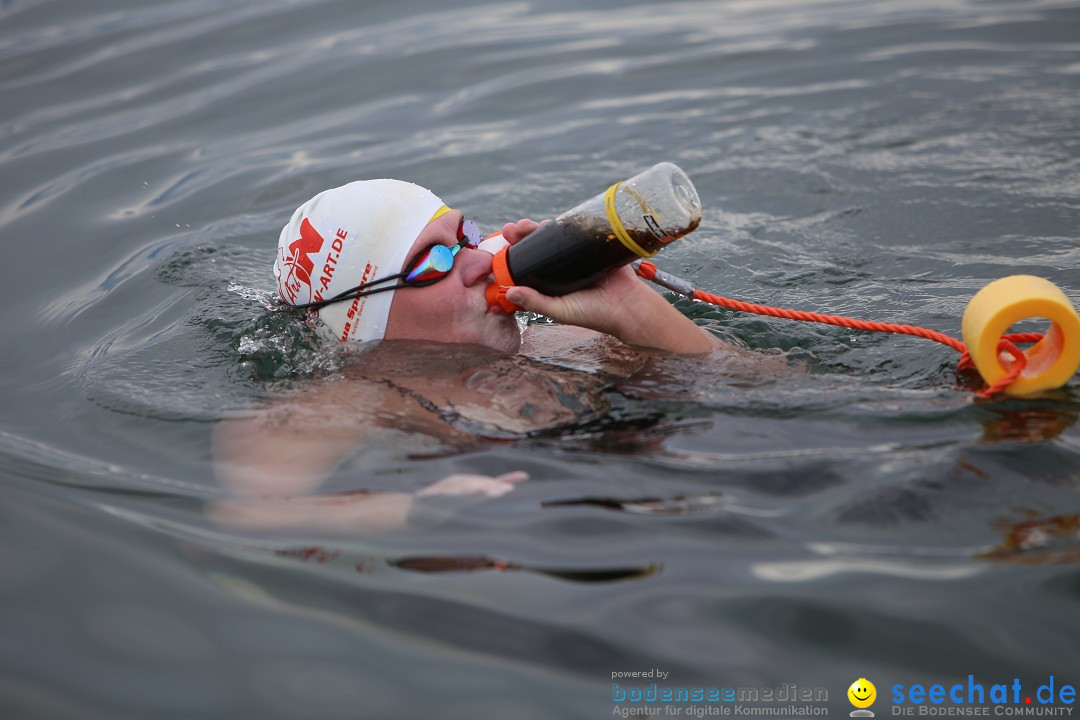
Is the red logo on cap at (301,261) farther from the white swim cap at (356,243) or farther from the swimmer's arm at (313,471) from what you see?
the swimmer's arm at (313,471)

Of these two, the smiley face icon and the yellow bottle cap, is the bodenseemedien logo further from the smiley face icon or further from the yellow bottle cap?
the yellow bottle cap

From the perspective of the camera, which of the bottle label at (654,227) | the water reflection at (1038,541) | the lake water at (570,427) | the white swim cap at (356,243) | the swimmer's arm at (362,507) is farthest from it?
the white swim cap at (356,243)

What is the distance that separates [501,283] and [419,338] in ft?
1.73

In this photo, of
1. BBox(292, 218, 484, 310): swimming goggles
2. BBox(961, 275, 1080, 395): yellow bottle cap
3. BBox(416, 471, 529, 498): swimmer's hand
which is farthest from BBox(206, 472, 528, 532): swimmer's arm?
BBox(961, 275, 1080, 395): yellow bottle cap

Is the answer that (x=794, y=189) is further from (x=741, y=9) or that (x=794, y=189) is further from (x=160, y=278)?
(x=741, y=9)

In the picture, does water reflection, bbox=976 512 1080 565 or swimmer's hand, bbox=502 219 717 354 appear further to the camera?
swimmer's hand, bbox=502 219 717 354

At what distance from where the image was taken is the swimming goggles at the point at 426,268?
14.3 ft

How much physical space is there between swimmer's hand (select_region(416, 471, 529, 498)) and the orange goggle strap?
3.08 ft

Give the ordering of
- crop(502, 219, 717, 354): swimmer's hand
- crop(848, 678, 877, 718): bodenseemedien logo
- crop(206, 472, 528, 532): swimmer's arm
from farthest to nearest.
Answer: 1. crop(502, 219, 717, 354): swimmer's hand
2. crop(206, 472, 528, 532): swimmer's arm
3. crop(848, 678, 877, 718): bodenseemedien logo

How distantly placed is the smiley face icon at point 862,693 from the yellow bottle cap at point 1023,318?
4.92ft

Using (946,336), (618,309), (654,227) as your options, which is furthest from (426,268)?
(946,336)

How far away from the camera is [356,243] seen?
4457 millimetres

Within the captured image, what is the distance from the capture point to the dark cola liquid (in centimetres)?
394

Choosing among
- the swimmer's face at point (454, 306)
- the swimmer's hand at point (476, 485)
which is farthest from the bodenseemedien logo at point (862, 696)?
the swimmer's face at point (454, 306)
